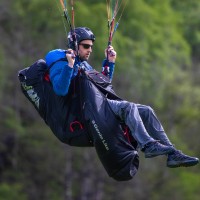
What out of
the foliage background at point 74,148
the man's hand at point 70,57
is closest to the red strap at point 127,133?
the man's hand at point 70,57

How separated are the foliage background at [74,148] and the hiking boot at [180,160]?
53.4 feet

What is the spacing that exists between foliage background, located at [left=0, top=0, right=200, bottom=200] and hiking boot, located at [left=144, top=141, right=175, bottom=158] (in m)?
16.3

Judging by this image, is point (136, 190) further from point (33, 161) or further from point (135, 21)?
point (135, 21)

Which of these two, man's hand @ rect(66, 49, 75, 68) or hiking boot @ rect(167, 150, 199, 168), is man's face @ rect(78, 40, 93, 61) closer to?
man's hand @ rect(66, 49, 75, 68)

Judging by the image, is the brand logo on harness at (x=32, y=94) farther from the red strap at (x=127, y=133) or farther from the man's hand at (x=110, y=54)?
the red strap at (x=127, y=133)

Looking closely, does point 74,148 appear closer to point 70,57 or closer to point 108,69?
point 108,69

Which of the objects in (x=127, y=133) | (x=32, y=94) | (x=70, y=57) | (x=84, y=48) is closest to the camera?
(x=70, y=57)

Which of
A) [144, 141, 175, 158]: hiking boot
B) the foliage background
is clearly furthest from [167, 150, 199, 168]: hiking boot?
the foliage background

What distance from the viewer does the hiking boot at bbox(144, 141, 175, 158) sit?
288 inches

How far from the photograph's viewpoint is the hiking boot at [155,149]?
7320mm

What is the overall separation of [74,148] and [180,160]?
57.4ft

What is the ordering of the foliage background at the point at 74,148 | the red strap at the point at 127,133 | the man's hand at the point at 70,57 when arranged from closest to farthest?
the man's hand at the point at 70,57, the red strap at the point at 127,133, the foliage background at the point at 74,148

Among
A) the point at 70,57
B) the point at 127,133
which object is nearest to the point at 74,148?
the point at 127,133

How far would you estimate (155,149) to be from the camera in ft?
24.1
